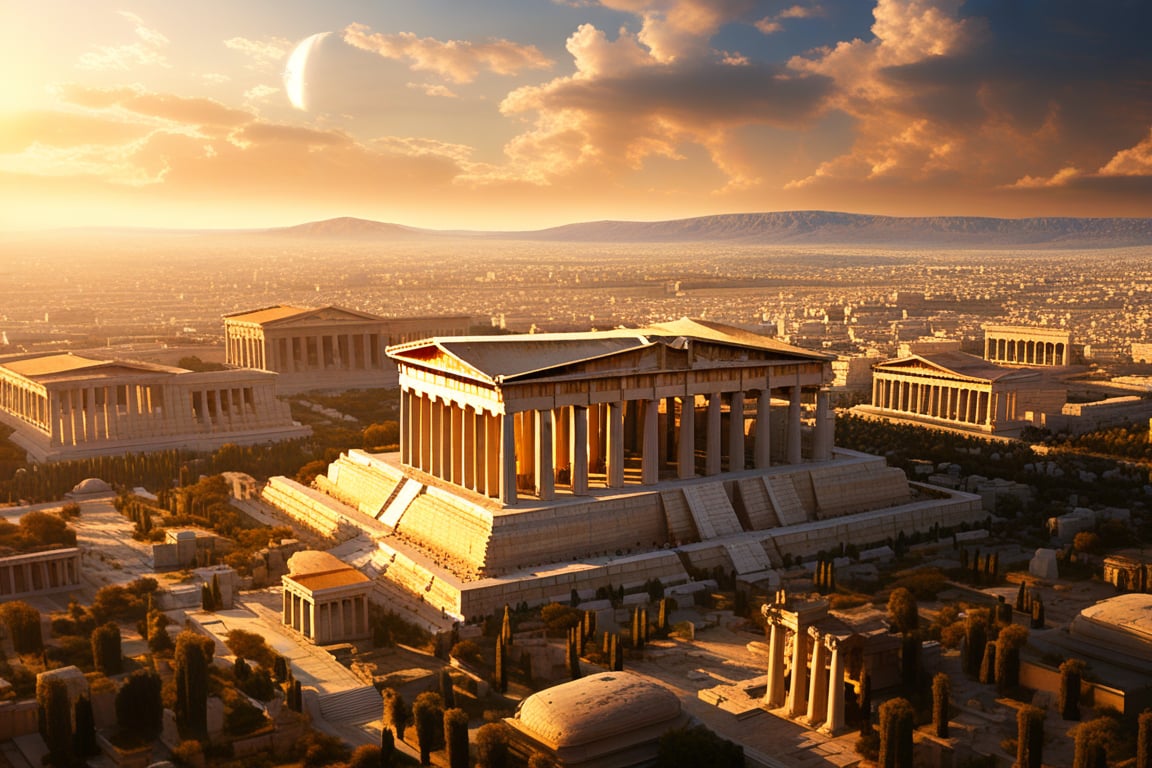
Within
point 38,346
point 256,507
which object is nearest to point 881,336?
point 38,346

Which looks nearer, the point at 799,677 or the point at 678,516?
the point at 799,677

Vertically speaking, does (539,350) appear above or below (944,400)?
above

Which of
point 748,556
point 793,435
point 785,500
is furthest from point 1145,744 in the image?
point 793,435

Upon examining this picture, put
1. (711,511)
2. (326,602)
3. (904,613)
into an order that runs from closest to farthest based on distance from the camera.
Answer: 1. (904,613)
2. (326,602)
3. (711,511)

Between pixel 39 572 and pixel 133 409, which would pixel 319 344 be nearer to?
pixel 133 409

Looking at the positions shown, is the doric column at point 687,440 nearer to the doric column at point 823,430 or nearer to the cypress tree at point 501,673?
the doric column at point 823,430
